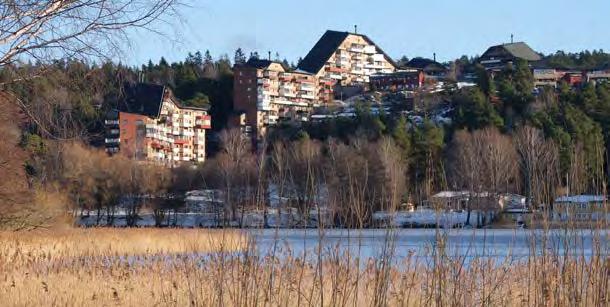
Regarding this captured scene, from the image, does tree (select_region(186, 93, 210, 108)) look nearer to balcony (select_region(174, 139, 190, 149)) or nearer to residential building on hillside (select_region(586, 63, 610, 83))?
balcony (select_region(174, 139, 190, 149))

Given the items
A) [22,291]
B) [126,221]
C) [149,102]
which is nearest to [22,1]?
[149,102]

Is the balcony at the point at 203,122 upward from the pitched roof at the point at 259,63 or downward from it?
downward

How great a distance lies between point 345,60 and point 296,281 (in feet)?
308

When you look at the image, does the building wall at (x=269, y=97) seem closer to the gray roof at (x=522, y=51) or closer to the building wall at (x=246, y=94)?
the building wall at (x=246, y=94)

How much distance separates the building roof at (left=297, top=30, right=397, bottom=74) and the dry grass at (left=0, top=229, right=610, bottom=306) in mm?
85749

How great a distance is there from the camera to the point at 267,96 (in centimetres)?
8038

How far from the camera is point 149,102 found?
7172 millimetres

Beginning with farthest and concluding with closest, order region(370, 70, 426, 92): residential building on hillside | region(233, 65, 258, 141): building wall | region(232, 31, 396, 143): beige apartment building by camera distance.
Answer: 1. region(370, 70, 426, 92): residential building on hillside
2. region(232, 31, 396, 143): beige apartment building
3. region(233, 65, 258, 141): building wall

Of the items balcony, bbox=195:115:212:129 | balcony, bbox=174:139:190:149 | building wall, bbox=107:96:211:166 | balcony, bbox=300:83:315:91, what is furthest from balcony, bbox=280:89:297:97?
balcony, bbox=174:139:190:149

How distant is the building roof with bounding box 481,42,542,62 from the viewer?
96.5 m

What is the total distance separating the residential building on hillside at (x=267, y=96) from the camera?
259 ft

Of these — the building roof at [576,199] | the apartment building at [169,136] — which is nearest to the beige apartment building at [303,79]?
the apartment building at [169,136]

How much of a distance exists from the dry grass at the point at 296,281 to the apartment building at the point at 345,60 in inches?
3321

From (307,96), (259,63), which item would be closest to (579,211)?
(259,63)
